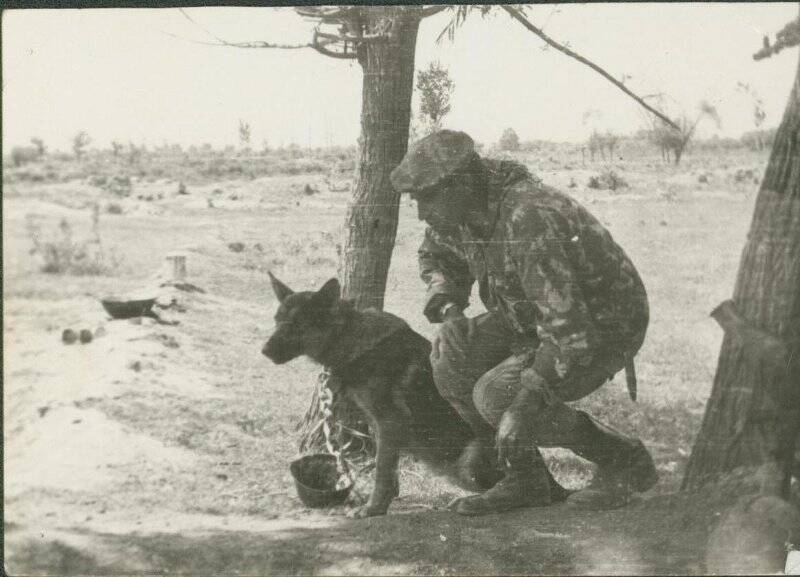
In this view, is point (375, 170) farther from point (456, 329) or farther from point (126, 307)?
point (126, 307)

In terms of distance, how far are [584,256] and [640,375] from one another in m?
0.71

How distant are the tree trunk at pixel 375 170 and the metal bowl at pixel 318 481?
3.3 inches

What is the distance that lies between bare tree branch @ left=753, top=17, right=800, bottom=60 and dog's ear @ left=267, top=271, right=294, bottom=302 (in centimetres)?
257

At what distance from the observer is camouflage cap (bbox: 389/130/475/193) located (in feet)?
12.6

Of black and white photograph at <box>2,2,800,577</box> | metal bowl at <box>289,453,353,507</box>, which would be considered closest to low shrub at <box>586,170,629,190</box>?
black and white photograph at <box>2,2,800,577</box>

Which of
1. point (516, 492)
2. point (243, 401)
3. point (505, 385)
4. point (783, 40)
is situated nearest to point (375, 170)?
point (505, 385)

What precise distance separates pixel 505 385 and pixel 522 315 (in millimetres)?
355

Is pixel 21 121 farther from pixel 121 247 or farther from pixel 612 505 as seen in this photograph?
pixel 612 505

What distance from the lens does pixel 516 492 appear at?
398 centimetres

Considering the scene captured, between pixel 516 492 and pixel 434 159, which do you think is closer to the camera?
pixel 434 159

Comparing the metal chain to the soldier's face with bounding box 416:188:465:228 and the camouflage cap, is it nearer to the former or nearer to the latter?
the soldier's face with bounding box 416:188:465:228

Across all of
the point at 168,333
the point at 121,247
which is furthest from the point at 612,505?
the point at 121,247

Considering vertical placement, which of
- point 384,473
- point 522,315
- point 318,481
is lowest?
point 318,481

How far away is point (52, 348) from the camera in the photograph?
4.12 metres
